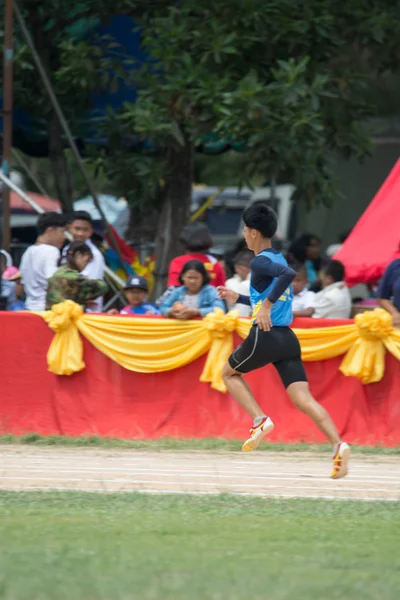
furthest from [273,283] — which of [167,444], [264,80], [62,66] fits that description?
[62,66]

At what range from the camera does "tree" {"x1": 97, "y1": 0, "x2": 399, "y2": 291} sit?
45.0 feet

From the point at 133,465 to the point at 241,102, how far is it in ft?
17.4

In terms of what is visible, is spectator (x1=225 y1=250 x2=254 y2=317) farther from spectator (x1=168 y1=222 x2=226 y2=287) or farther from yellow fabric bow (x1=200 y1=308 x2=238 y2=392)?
yellow fabric bow (x1=200 y1=308 x2=238 y2=392)

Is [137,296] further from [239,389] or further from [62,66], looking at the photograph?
[62,66]

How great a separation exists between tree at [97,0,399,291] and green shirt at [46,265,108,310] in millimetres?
2802

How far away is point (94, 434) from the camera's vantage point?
37.8ft

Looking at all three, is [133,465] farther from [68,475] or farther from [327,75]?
[327,75]

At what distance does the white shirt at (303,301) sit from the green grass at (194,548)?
5014mm

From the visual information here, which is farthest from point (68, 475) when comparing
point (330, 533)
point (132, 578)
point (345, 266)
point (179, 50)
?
point (179, 50)

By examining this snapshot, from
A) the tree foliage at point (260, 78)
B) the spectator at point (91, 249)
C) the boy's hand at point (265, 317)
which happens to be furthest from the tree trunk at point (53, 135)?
the boy's hand at point (265, 317)

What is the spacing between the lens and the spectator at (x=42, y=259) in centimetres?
1205

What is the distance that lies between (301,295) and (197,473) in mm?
4105

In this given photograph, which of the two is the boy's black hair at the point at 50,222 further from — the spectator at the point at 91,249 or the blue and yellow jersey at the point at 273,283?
the blue and yellow jersey at the point at 273,283

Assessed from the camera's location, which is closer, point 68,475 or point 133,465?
point 68,475
